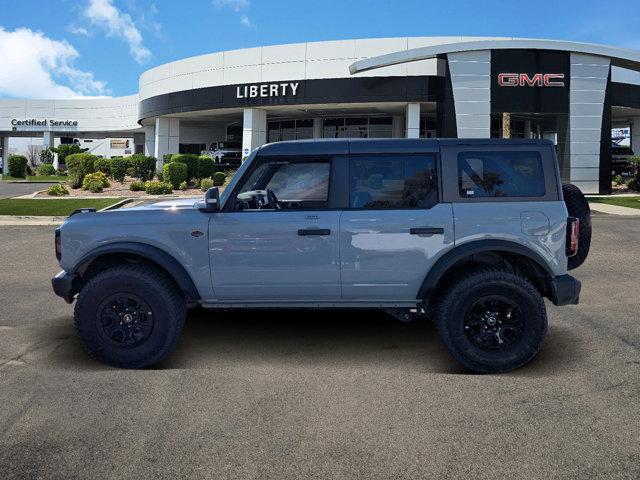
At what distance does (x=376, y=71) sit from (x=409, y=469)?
30.3 metres

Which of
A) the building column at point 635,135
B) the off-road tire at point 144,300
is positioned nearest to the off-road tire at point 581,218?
the off-road tire at point 144,300

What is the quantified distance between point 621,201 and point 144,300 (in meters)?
23.1

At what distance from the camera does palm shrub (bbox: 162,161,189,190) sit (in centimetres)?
2783

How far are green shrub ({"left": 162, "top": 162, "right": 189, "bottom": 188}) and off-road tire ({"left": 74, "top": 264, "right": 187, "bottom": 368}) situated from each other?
24078 mm

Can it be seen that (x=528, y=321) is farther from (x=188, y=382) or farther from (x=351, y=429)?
(x=188, y=382)

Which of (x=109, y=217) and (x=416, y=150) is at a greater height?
(x=416, y=150)

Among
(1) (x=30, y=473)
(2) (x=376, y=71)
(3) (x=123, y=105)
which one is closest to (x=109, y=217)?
(1) (x=30, y=473)

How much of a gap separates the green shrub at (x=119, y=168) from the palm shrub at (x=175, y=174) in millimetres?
4812

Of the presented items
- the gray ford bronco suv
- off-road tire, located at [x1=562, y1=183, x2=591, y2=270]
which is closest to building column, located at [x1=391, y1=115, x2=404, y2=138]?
off-road tire, located at [x1=562, y1=183, x2=591, y2=270]

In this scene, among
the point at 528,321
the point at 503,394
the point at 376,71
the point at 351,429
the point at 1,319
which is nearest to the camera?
the point at 351,429

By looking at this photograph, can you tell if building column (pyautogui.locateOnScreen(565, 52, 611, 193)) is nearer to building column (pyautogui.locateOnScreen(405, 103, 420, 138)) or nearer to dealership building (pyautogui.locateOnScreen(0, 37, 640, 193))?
dealership building (pyautogui.locateOnScreen(0, 37, 640, 193))

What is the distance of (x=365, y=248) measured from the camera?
177 inches

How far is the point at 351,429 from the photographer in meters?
3.43

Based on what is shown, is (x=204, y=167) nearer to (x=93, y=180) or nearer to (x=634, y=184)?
(x=93, y=180)
